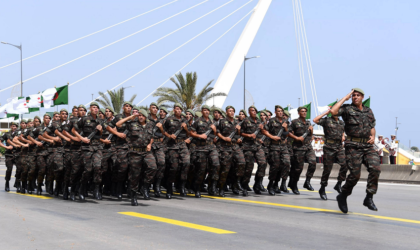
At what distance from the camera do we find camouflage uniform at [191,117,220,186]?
490 inches

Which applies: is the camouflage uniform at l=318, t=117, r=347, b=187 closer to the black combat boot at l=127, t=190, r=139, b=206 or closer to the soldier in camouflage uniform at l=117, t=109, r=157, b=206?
the soldier in camouflage uniform at l=117, t=109, r=157, b=206

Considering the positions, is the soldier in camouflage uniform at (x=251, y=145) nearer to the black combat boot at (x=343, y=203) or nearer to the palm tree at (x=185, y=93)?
the black combat boot at (x=343, y=203)

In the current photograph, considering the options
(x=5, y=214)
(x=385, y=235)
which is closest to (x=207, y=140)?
(x=5, y=214)

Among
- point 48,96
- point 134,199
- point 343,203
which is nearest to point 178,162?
point 134,199

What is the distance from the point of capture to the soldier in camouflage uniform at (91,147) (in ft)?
37.7

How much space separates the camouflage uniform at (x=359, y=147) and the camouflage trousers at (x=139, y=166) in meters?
3.79

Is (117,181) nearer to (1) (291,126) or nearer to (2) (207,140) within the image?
(2) (207,140)

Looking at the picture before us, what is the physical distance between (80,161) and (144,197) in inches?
64.1

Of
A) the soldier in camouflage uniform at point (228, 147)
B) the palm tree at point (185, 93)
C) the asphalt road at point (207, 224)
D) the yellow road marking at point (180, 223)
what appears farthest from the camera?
the palm tree at point (185, 93)

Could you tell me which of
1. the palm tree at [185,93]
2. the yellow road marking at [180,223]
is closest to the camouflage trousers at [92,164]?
the yellow road marking at [180,223]

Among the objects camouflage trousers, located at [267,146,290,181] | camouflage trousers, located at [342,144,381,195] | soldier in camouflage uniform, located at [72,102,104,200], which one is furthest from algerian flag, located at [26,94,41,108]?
camouflage trousers, located at [342,144,381,195]

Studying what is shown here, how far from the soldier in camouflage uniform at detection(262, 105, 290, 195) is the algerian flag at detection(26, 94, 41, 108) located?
13085 millimetres

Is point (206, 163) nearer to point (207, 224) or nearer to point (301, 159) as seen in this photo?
point (301, 159)

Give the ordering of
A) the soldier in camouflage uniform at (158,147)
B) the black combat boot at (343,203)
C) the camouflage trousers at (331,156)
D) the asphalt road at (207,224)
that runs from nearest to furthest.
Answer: the asphalt road at (207,224) < the black combat boot at (343,203) < the soldier in camouflage uniform at (158,147) < the camouflage trousers at (331,156)
